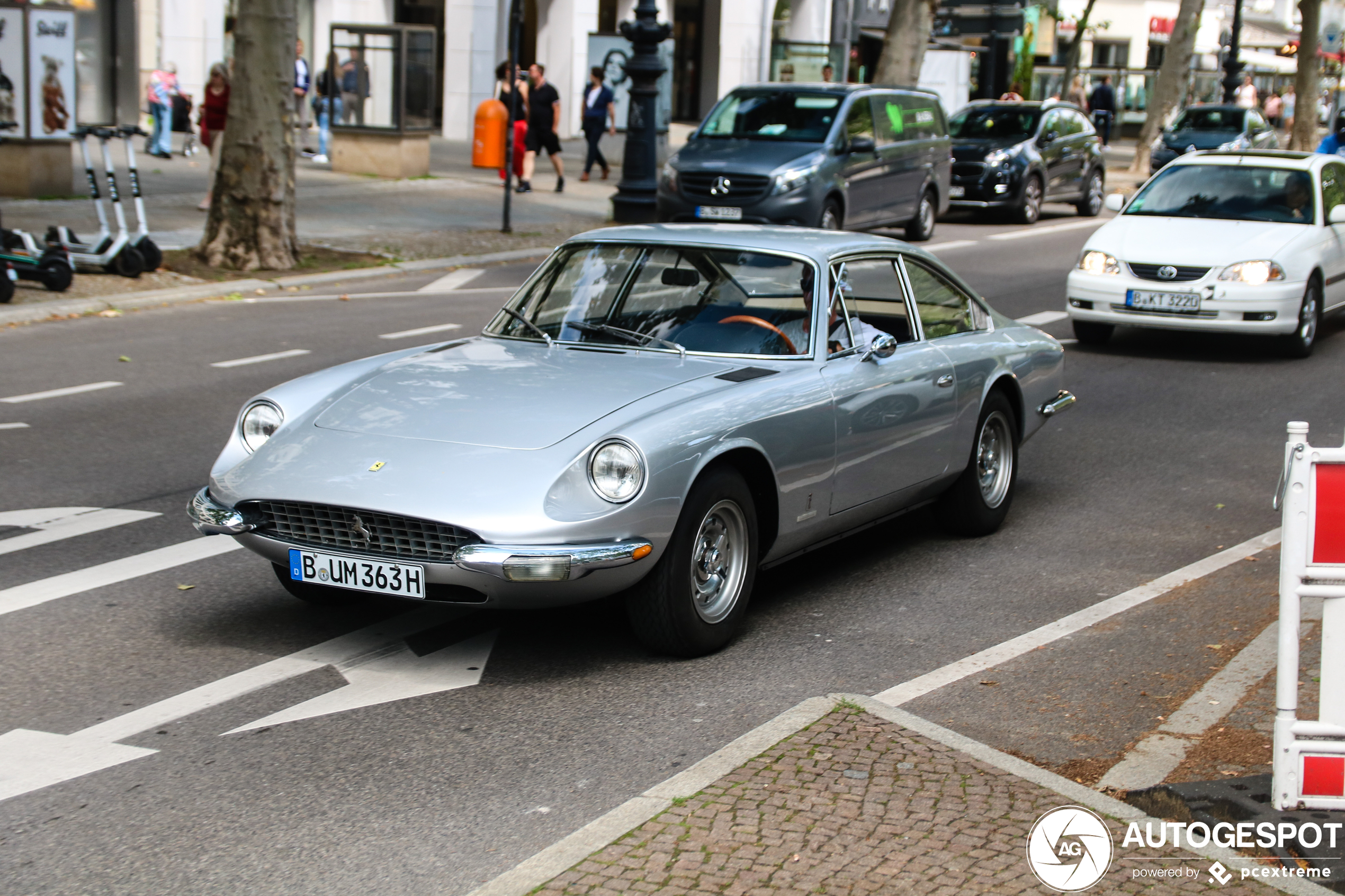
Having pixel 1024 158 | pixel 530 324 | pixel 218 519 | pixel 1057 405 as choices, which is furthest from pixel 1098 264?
pixel 1024 158

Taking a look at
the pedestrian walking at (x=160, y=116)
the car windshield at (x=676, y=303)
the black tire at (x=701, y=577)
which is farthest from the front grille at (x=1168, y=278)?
the pedestrian walking at (x=160, y=116)

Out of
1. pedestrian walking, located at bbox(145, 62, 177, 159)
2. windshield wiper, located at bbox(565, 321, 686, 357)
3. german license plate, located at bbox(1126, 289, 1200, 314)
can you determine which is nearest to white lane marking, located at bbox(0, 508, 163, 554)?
windshield wiper, located at bbox(565, 321, 686, 357)

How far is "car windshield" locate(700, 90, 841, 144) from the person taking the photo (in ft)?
65.4

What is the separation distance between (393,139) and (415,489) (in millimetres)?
21104

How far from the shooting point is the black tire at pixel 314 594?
5.75 m

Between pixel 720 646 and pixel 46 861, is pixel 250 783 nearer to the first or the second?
pixel 46 861

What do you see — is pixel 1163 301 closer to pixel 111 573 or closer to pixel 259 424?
pixel 259 424

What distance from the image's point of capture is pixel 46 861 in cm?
386

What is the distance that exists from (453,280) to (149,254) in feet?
10.4

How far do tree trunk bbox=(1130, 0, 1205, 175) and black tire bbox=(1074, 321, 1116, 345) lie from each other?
2818 centimetres

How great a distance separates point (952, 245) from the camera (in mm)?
21625

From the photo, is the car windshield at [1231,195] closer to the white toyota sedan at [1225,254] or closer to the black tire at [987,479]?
the white toyota sedan at [1225,254]

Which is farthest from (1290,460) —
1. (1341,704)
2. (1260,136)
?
(1260,136)

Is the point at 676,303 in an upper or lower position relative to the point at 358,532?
upper
